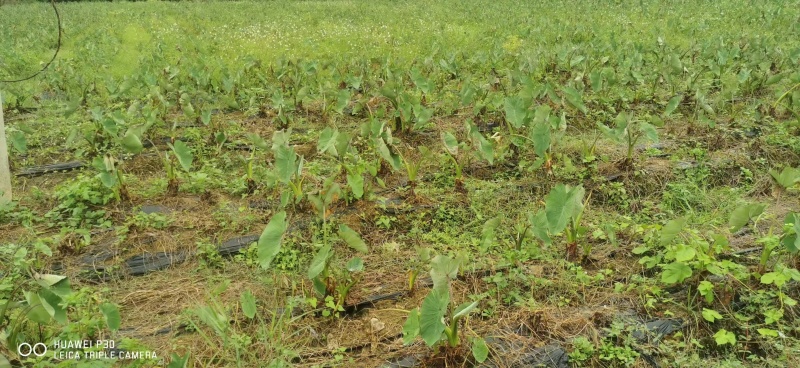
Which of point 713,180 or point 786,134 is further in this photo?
point 786,134

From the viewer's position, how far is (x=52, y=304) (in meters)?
2.13

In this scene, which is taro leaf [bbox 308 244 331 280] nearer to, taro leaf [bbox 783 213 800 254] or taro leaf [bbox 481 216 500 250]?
taro leaf [bbox 481 216 500 250]

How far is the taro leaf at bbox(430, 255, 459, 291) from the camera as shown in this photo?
7.59 ft

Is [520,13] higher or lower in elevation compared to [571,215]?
lower

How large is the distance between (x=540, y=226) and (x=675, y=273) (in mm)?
630

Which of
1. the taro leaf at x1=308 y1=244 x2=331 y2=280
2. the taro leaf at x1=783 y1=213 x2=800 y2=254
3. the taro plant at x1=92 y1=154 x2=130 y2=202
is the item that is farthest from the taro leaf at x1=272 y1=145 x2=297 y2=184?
the taro leaf at x1=783 y1=213 x2=800 y2=254

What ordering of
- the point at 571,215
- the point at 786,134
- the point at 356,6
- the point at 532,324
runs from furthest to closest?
the point at 356,6, the point at 786,134, the point at 571,215, the point at 532,324

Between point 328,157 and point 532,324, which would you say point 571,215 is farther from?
point 328,157

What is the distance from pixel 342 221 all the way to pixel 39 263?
161 centimetres

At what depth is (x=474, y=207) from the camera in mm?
3582

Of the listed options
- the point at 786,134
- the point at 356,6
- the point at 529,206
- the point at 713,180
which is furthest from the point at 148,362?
the point at 356,6

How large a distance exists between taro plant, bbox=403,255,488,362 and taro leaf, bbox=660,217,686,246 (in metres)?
1.08

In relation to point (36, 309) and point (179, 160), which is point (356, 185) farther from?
point (36, 309)

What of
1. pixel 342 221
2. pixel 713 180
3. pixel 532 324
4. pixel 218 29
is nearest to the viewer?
pixel 532 324
